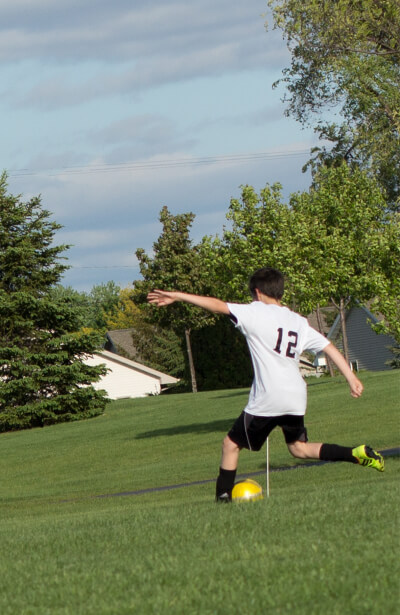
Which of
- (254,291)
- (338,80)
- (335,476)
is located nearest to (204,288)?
(338,80)

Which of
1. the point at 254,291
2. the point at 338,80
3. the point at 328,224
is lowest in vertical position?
the point at 254,291

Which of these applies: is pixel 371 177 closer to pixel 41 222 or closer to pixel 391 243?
pixel 41 222

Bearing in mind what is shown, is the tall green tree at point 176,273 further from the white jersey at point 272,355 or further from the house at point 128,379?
the white jersey at point 272,355

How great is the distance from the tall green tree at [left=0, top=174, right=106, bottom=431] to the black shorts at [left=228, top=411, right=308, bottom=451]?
34.2 meters

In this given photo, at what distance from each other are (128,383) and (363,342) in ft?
61.3

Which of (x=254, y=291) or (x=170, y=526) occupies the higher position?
(x=254, y=291)

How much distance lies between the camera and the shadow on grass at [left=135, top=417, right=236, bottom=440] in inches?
1297

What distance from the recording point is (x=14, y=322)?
141 ft

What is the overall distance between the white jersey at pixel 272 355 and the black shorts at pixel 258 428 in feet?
0.34

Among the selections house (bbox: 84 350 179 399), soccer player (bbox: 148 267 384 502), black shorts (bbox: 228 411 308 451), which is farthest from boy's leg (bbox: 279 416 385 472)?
house (bbox: 84 350 179 399)

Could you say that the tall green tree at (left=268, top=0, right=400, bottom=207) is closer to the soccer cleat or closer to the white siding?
the soccer cleat

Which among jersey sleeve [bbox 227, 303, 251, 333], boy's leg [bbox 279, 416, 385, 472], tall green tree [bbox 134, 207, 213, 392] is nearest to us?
jersey sleeve [bbox 227, 303, 251, 333]

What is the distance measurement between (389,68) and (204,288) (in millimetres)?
31021

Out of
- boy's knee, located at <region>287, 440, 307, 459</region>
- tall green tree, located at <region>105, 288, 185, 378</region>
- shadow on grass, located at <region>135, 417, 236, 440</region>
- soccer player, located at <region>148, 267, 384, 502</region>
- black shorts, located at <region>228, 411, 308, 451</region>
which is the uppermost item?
tall green tree, located at <region>105, 288, 185, 378</region>
